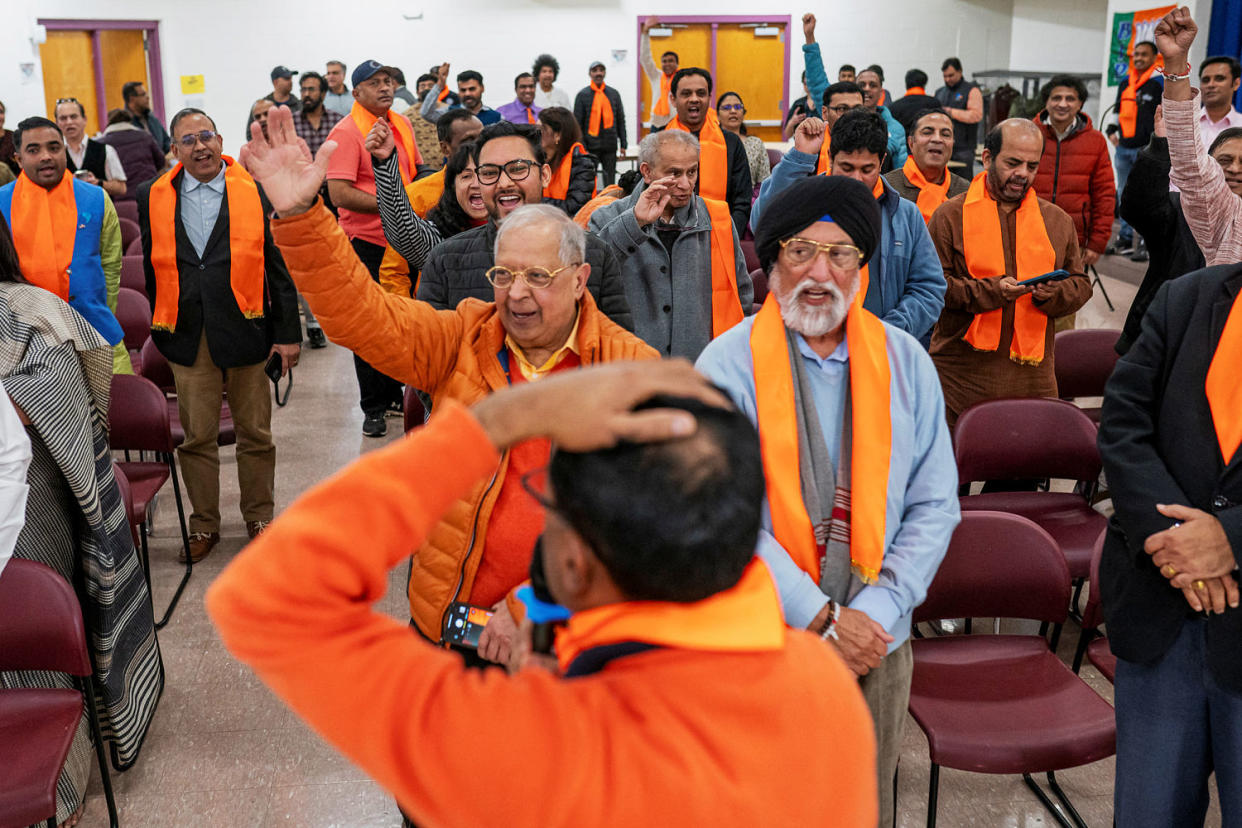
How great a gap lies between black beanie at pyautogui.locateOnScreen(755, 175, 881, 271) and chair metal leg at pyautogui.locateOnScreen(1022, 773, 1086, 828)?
4.87 ft

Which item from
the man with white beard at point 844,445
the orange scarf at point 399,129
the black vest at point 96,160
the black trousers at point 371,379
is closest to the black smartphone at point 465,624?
the man with white beard at point 844,445

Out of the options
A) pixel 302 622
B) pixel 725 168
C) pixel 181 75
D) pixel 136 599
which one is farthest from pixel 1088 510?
pixel 181 75

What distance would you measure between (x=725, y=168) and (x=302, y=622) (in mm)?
4611

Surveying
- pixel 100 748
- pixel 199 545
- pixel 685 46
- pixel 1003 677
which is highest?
pixel 685 46

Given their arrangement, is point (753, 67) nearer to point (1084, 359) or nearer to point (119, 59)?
point (119, 59)

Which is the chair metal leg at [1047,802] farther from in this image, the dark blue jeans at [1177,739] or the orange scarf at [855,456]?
the orange scarf at [855,456]

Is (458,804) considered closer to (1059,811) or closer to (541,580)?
(541,580)

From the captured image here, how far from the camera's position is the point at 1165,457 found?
1.98m

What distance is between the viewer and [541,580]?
1.03 meters

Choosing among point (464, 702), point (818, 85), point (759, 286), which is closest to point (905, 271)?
point (759, 286)

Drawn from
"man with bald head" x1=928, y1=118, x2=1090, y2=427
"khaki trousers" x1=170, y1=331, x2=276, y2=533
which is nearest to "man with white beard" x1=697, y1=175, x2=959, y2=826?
"man with bald head" x1=928, y1=118, x2=1090, y2=427

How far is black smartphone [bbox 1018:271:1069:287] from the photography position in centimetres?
365

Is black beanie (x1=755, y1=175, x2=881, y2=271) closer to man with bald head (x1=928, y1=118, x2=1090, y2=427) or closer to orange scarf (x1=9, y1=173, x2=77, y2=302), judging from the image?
man with bald head (x1=928, y1=118, x2=1090, y2=427)

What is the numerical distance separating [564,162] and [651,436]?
14.8 ft
